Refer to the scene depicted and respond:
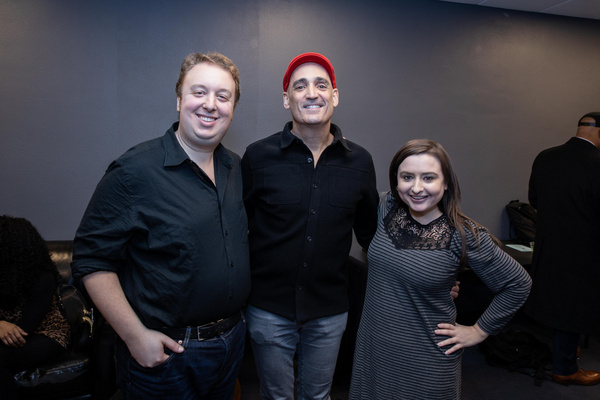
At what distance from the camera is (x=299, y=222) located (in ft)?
5.03

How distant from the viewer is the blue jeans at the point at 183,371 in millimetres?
1217

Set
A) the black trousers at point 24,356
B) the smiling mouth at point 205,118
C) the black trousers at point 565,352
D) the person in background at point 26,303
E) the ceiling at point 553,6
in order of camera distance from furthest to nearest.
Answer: the ceiling at point 553,6 → the black trousers at point 565,352 → the person in background at point 26,303 → the black trousers at point 24,356 → the smiling mouth at point 205,118

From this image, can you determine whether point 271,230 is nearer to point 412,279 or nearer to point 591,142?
point 412,279

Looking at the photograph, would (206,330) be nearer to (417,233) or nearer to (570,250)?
(417,233)

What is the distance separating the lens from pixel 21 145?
2.62 m

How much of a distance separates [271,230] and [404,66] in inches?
91.7

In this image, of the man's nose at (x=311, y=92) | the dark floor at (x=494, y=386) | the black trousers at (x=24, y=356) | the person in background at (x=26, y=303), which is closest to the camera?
the man's nose at (x=311, y=92)

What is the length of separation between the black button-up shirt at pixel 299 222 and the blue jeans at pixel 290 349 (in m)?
0.05

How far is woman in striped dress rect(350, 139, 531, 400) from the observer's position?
1.38m

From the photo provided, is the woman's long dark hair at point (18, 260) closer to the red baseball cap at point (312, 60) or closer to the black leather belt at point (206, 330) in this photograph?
the black leather belt at point (206, 330)

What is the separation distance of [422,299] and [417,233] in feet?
0.81

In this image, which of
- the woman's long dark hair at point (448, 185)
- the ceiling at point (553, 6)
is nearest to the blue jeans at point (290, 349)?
the woman's long dark hair at point (448, 185)

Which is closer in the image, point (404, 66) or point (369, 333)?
point (369, 333)

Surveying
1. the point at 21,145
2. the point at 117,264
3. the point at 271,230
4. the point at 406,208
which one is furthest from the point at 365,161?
the point at 21,145
